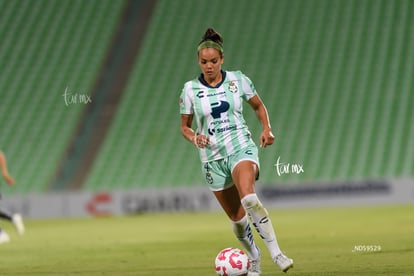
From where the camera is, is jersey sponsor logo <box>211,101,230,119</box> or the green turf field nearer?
jersey sponsor logo <box>211,101,230,119</box>

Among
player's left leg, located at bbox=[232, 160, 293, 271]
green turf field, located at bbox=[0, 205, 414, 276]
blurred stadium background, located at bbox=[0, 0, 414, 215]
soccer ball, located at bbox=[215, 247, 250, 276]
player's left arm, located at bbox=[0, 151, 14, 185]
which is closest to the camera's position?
player's left leg, located at bbox=[232, 160, 293, 271]

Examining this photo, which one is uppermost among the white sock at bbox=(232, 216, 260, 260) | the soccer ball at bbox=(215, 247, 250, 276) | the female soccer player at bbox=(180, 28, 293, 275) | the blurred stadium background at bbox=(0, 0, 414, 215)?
the blurred stadium background at bbox=(0, 0, 414, 215)

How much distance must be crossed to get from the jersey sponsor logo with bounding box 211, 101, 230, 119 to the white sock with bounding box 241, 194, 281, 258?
2.98ft

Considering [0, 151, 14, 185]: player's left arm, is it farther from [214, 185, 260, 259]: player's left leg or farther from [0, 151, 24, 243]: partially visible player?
[214, 185, 260, 259]: player's left leg

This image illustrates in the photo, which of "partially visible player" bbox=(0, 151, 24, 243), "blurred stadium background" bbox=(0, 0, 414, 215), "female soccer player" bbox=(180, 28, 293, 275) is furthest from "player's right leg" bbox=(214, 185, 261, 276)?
"blurred stadium background" bbox=(0, 0, 414, 215)

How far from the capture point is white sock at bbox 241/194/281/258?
9031mm

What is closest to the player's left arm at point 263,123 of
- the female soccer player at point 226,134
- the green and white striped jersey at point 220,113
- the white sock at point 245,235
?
the female soccer player at point 226,134

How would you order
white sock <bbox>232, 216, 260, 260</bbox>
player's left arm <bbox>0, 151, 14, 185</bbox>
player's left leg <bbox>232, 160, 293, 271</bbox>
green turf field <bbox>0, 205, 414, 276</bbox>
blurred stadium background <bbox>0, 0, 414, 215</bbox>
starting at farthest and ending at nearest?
1. blurred stadium background <bbox>0, 0, 414, 215</bbox>
2. player's left arm <bbox>0, 151, 14, 185</bbox>
3. green turf field <bbox>0, 205, 414, 276</bbox>
4. white sock <bbox>232, 216, 260, 260</bbox>
5. player's left leg <bbox>232, 160, 293, 271</bbox>

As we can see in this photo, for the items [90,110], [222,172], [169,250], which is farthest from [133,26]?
[222,172]

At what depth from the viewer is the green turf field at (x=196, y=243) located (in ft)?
36.3

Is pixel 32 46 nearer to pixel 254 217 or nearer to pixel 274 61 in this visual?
pixel 274 61

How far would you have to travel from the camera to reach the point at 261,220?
9.23 meters

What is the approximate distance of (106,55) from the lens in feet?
99.3

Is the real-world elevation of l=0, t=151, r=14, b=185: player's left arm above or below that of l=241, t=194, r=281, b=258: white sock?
above
